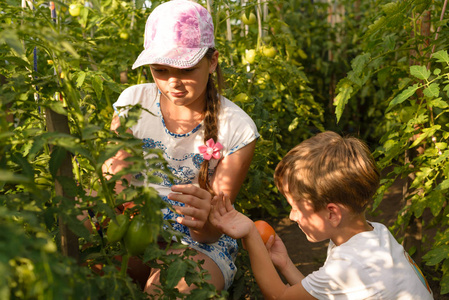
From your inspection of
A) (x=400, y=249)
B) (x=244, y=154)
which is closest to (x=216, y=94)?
(x=244, y=154)

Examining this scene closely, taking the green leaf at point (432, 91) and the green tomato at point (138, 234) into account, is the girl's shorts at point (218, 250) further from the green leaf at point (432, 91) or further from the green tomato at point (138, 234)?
the green leaf at point (432, 91)

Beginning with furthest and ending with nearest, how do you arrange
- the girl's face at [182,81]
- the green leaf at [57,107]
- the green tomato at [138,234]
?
the girl's face at [182,81], the green tomato at [138,234], the green leaf at [57,107]

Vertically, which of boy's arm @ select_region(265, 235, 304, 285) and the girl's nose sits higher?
the girl's nose

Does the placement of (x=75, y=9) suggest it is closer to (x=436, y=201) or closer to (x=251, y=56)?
(x=251, y=56)

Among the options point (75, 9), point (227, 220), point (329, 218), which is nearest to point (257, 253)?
point (227, 220)

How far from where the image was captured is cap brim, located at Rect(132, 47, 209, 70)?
5.14 feet

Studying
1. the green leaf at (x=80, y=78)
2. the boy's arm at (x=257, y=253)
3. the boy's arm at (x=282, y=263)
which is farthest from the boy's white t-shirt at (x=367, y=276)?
the green leaf at (x=80, y=78)

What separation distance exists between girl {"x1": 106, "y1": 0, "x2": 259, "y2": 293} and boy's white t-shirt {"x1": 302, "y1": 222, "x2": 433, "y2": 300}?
376mm

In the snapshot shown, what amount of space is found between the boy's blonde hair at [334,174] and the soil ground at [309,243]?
0.84m

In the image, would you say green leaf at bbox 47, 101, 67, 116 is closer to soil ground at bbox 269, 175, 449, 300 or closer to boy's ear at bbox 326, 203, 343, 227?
boy's ear at bbox 326, 203, 343, 227

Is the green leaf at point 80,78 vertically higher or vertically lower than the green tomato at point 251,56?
higher

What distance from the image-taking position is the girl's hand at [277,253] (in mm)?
1735

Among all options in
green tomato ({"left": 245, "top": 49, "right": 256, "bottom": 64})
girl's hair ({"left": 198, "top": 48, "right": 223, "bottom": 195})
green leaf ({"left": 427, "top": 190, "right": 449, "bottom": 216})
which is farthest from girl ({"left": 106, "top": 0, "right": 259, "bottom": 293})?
→ green tomato ({"left": 245, "top": 49, "right": 256, "bottom": 64})

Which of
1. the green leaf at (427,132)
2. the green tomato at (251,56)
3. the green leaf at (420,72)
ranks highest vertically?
the green leaf at (420,72)
